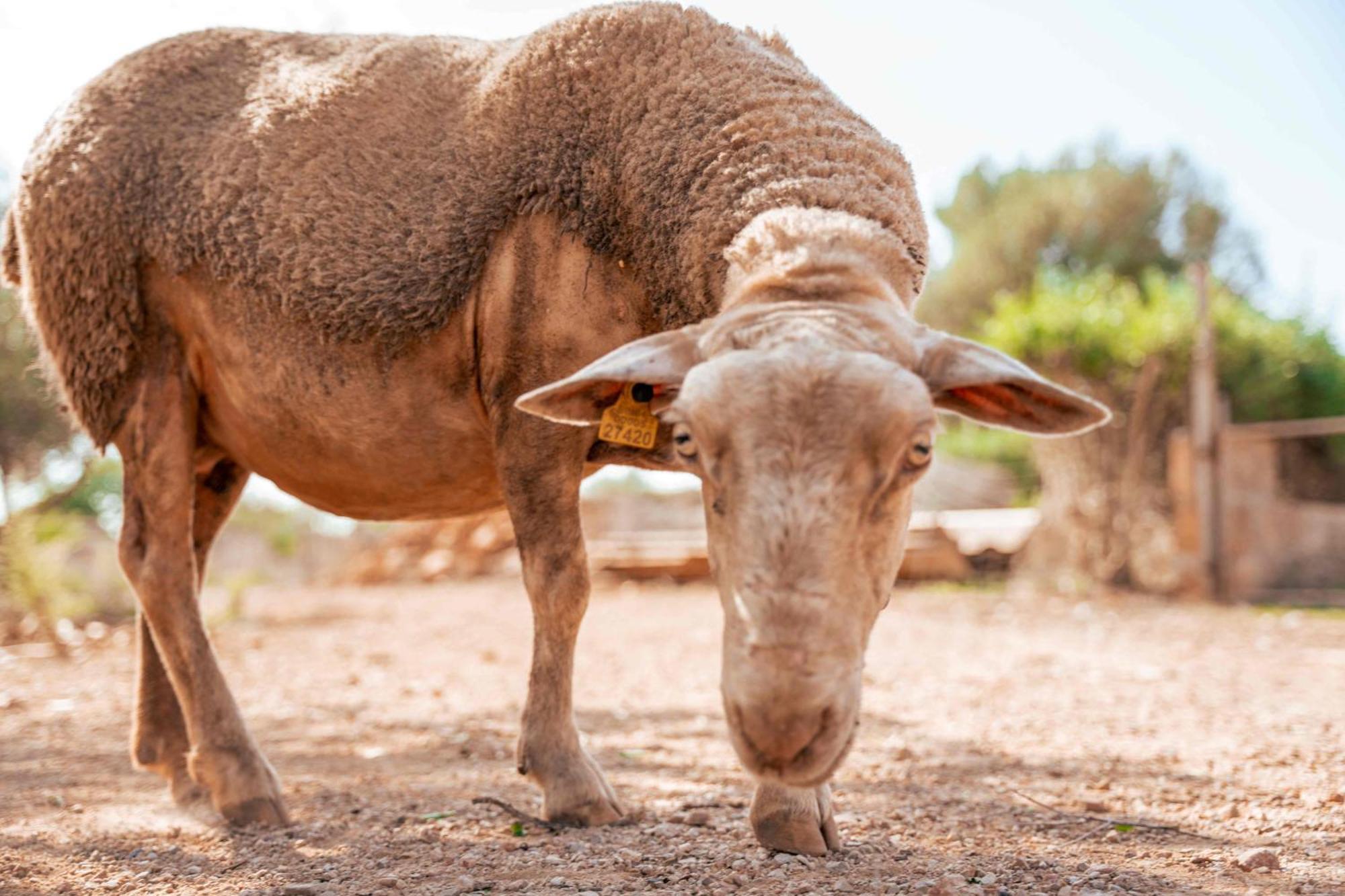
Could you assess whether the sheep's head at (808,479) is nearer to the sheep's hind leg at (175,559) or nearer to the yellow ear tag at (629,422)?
the yellow ear tag at (629,422)

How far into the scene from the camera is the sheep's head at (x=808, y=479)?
7.89 ft

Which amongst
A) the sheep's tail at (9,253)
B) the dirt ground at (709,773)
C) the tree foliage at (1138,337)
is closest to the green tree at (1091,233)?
the tree foliage at (1138,337)

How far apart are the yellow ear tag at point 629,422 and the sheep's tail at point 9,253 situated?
2942 mm

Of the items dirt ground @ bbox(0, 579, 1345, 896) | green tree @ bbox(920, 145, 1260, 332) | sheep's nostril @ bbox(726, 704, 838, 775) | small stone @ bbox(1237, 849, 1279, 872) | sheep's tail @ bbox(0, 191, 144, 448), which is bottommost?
dirt ground @ bbox(0, 579, 1345, 896)

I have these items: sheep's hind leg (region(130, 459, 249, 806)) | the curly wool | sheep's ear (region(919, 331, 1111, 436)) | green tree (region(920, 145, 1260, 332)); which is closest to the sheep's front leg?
the curly wool

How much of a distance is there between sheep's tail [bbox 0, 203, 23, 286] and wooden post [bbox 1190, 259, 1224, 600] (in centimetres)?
1056

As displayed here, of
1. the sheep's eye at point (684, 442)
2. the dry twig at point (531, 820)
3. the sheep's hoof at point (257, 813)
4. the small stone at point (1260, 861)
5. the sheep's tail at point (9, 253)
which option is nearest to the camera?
the sheep's eye at point (684, 442)

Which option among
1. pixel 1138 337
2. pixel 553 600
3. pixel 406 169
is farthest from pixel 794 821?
pixel 1138 337

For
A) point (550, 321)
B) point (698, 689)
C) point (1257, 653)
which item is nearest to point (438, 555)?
point (698, 689)

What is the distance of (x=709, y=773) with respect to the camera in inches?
182

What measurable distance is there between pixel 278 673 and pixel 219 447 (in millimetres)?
3781

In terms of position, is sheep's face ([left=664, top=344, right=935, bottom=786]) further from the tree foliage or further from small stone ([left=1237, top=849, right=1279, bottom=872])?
the tree foliage

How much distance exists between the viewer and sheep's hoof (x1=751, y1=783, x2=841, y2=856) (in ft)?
10.7

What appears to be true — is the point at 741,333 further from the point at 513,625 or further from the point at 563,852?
the point at 513,625
